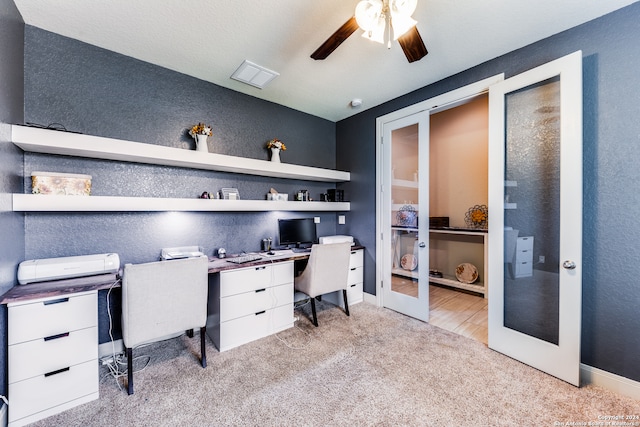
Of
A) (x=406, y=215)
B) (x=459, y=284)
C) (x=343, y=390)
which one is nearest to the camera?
(x=343, y=390)

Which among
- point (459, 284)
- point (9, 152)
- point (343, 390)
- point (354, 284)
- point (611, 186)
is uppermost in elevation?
point (9, 152)

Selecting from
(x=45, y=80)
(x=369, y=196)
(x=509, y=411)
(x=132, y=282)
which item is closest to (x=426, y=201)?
(x=369, y=196)

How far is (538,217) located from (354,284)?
213 centimetres

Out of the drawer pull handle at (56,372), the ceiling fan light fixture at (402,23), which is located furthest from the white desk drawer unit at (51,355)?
the ceiling fan light fixture at (402,23)

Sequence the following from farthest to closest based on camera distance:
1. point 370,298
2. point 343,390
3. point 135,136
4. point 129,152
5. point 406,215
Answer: point 370,298 < point 406,215 < point 135,136 < point 129,152 < point 343,390

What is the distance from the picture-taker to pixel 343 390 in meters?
1.79

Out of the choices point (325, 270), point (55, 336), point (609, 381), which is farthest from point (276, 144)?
point (609, 381)

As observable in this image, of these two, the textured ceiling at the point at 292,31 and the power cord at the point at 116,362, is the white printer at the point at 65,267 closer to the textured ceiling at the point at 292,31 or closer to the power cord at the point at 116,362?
the power cord at the point at 116,362

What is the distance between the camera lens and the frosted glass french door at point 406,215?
9.42 feet

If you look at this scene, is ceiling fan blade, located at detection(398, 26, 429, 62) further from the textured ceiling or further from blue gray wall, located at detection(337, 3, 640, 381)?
blue gray wall, located at detection(337, 3, 640, 381)

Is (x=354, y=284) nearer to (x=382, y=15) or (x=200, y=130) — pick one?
(x=200, y=130)

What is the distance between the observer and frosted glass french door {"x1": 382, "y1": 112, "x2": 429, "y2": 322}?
287 centimetres

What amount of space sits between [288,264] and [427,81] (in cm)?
251

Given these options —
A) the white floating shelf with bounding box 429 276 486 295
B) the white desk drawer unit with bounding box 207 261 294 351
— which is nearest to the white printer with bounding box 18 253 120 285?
the white desk drawer unit with bounding box 207 261 294 351
